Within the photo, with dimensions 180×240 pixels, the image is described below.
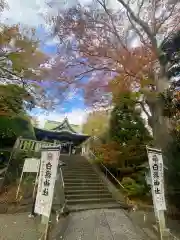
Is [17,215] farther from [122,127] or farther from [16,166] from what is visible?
[122,127]

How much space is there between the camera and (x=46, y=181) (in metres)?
5.91

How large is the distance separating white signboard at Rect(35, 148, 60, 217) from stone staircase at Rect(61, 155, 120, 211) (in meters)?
2.32

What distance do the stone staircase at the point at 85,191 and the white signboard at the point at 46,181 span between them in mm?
2317

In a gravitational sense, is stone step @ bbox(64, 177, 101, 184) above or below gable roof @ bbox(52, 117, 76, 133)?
below

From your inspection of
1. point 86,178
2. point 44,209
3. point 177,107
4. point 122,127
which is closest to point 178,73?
point 177,107

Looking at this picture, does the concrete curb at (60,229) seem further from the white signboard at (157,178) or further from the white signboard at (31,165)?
the white signboard at (157,178)

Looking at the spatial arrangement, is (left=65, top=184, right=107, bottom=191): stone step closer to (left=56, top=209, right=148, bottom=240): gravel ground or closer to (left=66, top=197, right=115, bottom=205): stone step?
(left=66, top=197, right=115, bottom=205): stone step

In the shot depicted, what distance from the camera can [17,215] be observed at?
23.2 feet

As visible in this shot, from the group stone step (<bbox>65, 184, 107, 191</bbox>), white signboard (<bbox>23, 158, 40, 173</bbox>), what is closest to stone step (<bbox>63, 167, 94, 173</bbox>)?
stone step (<bbox>65, 184, 107, 191</bbox>)

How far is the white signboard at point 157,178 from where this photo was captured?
605 centimetres

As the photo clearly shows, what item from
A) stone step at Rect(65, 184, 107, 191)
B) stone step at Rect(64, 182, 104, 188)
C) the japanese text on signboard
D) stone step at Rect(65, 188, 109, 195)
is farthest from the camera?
stone step at Rect(64, 182, 104, 188)

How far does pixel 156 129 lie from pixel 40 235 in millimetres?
7319

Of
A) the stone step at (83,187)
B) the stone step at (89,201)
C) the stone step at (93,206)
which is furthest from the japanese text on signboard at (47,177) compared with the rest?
the stone step at (83,187)

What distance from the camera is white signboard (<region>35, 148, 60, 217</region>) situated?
5.51 m
